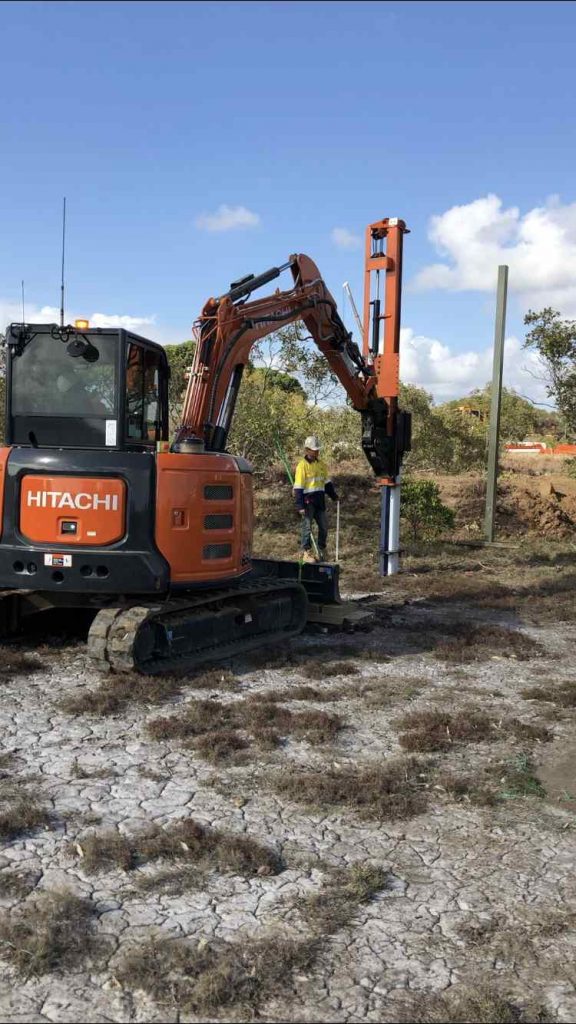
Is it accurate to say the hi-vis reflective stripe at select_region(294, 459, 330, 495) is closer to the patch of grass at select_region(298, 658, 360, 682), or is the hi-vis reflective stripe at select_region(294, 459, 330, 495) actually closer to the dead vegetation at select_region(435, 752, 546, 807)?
the patch of grass at select_region(298, 658, 360, 682)

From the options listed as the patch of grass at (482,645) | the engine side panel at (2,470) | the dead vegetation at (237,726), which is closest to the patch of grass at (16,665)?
the engine side panel at (2,470)

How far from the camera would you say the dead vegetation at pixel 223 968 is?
10.6 feet

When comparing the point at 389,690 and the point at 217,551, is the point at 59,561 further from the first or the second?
the point at 389,690

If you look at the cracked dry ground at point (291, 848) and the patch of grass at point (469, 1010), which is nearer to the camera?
the patch of grass at point (469, 1010)

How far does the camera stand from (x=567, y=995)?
3.34m

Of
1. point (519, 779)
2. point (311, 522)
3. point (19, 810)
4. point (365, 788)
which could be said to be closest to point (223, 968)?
point (19, 810)

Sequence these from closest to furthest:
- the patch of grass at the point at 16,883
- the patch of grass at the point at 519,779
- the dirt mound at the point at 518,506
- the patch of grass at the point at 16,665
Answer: the patch of grass at the point at 16,883
the patch of grass at the point at 519,779
the patch of grass at the point at 16,665
the dirt mound at the point at 518,506

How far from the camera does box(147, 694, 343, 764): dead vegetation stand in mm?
5961

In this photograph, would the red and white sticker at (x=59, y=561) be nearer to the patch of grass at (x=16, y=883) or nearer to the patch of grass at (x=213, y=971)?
the patch of grass at (x=16, y=883)

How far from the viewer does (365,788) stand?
523 cm

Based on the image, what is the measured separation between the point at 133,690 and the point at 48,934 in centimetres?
360

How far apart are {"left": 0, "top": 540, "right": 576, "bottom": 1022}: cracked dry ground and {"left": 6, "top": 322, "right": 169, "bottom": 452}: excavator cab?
6.80 ft

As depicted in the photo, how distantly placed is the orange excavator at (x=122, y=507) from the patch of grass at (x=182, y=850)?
281 cm

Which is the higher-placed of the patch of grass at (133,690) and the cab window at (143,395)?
the cab window at (143,395)
